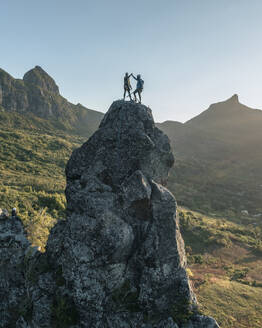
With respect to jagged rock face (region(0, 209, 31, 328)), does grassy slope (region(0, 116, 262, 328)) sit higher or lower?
lower

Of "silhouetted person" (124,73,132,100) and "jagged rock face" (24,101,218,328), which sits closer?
"jagged rock face" (24,101,218,328)

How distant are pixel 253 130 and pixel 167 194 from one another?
207m

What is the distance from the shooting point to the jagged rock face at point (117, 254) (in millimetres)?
8789

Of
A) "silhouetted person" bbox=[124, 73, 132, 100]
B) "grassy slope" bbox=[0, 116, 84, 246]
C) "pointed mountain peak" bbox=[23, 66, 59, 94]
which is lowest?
"grassy slope" bbox=[0, 116, 84, 246]

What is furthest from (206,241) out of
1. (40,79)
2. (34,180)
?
(40,79)

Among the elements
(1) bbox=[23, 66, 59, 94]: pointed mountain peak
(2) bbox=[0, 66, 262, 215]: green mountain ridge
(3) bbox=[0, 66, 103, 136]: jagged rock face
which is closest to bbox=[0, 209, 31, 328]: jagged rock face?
(2) bbox=[0, 66, 262, 215]: green mountain ridge

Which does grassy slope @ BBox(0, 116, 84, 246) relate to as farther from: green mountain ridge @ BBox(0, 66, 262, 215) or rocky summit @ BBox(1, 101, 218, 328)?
green mountain ridge @ BBox(0, 66, 262, 215)

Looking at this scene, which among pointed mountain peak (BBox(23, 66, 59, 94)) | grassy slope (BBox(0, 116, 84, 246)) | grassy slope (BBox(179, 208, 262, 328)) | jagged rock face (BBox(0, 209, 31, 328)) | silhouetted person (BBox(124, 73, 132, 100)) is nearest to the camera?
jagged rock face (BBox(0, 209, 31, 328))

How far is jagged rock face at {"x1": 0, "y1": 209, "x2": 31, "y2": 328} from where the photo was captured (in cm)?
984

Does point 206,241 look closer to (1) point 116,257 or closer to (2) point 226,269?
(2) point 226,269

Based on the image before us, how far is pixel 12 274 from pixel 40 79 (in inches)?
7398

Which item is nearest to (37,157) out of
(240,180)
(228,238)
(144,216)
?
(228,238)

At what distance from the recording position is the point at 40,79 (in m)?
168

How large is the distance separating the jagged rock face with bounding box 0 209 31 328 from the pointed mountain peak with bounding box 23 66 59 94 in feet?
575
